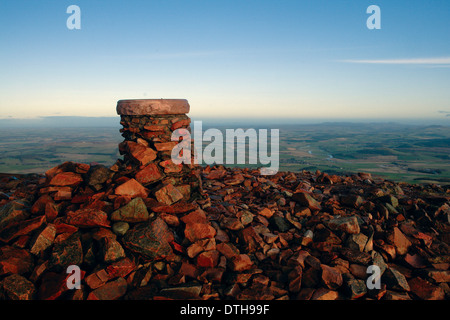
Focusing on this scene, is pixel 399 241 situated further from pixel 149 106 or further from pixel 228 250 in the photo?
pixel 149 106

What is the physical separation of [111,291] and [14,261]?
6.41 feet

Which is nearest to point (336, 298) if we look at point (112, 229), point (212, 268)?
point (212, 268)

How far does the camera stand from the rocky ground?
14.4ft

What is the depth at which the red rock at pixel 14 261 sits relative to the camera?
4.39 m

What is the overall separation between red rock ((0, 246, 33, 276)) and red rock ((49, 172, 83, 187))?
181 cm

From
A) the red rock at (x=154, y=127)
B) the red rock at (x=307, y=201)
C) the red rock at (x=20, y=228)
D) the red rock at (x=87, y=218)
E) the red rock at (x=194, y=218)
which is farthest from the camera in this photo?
the red rock at (x=154, y=127)

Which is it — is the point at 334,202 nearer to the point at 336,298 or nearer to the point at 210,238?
the point at 336,298

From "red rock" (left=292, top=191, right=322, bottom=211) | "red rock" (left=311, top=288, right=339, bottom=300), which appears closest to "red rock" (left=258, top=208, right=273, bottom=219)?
"red rock" (left=292, top=191, right=322, bottom=211)

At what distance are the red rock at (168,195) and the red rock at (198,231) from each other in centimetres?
108

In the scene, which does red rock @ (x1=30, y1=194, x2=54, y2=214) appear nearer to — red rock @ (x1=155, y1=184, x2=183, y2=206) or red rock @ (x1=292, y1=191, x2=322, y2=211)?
red rock @ (x1=155, y1=184, x2=183, y2=206)

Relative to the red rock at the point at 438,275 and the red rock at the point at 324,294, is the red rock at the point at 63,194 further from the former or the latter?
the red rock at the point at 438,275

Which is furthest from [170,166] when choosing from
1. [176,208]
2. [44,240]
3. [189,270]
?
[44,240]

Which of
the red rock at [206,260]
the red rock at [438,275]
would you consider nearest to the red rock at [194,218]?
the red rock at [206,260]

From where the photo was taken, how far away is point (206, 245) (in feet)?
16.9
